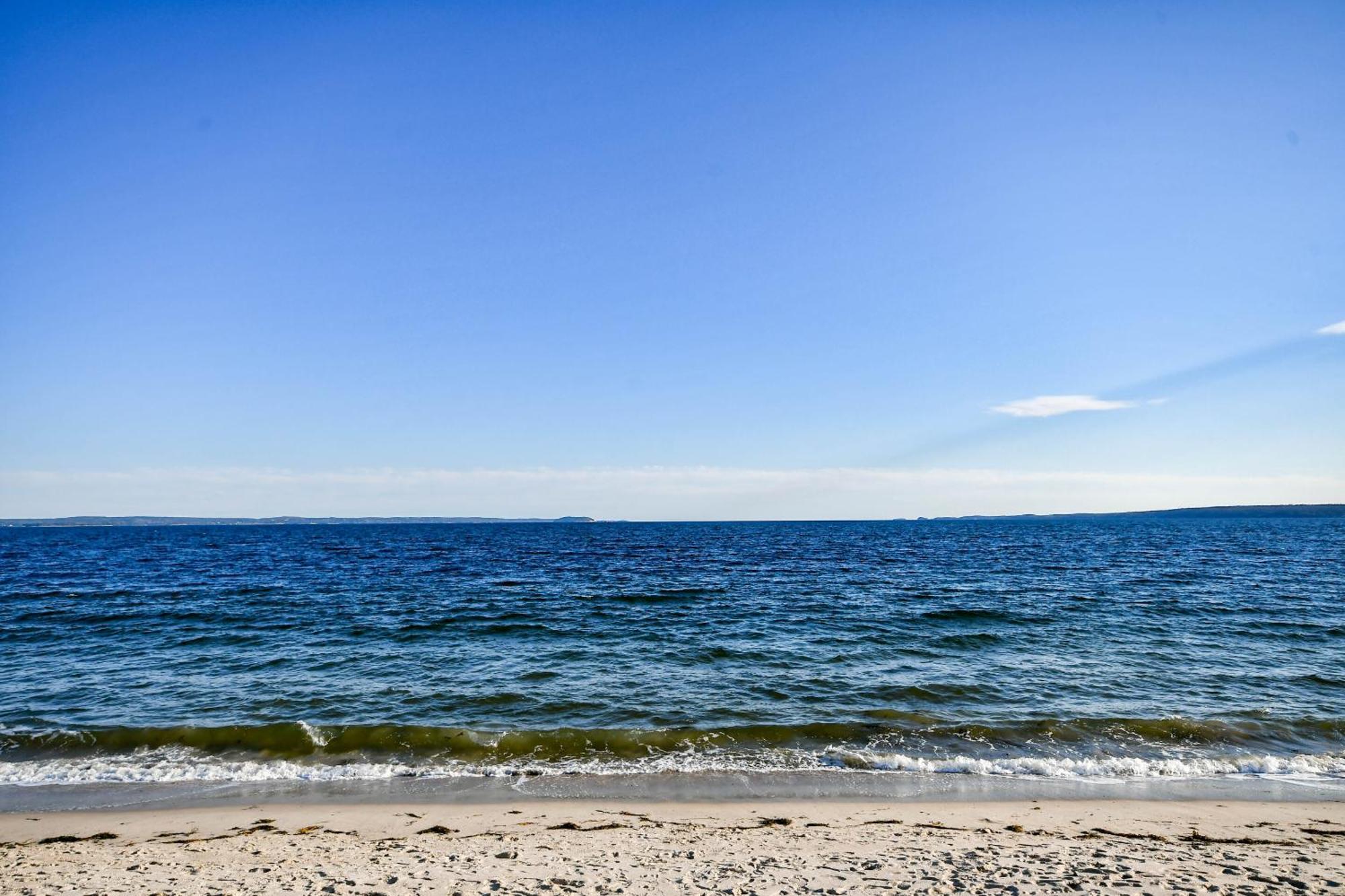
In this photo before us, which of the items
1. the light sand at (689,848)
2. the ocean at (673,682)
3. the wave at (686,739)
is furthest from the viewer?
the wave at (686,739)

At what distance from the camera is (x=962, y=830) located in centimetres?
887

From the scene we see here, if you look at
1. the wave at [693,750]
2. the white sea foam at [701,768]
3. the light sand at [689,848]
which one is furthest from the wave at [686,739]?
the light sand at [689,848]

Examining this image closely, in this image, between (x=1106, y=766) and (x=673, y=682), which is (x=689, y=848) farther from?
(x=673, y=682)

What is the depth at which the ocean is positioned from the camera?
1212 centimetres

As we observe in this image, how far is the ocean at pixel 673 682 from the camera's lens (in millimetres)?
12117

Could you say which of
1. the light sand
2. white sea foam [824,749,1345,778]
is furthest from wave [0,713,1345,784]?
the light sand

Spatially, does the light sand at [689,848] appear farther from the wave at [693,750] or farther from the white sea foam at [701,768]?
the wave at [693,750]

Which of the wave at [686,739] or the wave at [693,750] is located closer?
the wave at [693,750]

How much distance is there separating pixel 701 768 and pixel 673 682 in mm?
4935

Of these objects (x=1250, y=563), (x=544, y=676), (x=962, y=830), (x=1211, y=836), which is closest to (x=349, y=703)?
(x=544, y=676)

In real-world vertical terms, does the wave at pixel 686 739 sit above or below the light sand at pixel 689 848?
below

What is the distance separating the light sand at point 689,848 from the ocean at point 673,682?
1603 millimetres

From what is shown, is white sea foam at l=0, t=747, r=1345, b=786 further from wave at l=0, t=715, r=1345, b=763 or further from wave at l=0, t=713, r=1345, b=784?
wave at l=0, t=715, r=1345, b=763

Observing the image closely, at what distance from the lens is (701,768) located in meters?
11.7
